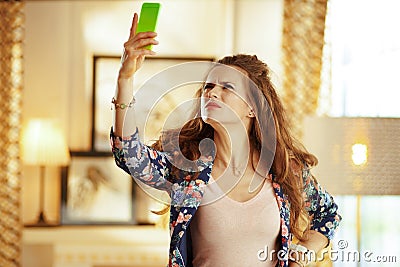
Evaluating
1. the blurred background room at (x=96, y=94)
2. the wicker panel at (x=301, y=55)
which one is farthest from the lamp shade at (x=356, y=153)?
the wicker panel at (x=301, y=55)

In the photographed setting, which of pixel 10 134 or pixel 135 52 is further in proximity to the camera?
pixel 10 134

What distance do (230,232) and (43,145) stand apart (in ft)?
10.8

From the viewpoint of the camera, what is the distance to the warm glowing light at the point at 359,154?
267 cm

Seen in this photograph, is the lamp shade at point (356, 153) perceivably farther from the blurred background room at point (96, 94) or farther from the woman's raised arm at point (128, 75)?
the blurred background room at point (96, 94)

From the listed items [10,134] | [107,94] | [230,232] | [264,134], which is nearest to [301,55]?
[107,94]

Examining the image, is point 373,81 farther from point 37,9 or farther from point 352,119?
point 37,9

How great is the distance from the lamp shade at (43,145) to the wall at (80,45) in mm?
179

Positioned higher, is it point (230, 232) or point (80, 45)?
point (80, 45)

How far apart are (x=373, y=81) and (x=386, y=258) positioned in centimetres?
79

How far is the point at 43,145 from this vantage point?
5031 mm

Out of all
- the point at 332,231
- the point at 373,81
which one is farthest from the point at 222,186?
the point at 373,81

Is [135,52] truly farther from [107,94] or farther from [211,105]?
[107,94]

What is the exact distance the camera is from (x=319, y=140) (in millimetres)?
2871
